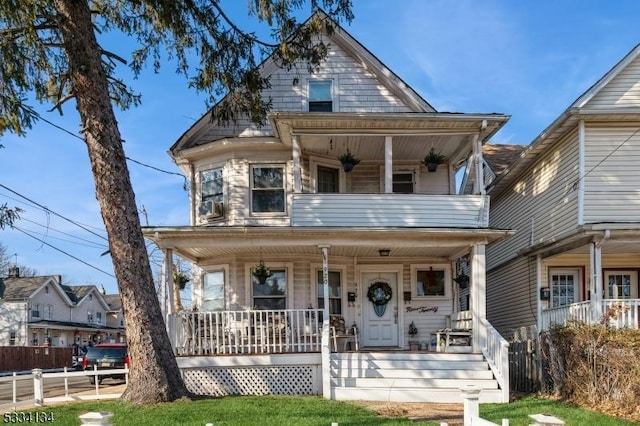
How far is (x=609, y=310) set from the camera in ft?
35.4

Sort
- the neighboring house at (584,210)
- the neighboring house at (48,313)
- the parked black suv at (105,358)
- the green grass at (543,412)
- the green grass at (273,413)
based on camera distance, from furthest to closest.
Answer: the neighboring house at (48,313), the parked black suv at (105,358), the neighboring house at (584,210), the green grass at (543,412), the green grass at (273,413)

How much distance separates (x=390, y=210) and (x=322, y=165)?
114 inches

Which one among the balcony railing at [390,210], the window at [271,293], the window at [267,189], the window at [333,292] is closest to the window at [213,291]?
the window at [271,293]

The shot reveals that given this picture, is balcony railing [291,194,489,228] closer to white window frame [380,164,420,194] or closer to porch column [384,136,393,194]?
porch column [384,136,393,194]

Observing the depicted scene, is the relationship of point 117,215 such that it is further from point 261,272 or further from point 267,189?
point 267,189

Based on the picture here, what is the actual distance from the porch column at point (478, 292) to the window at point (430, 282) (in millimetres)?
2861

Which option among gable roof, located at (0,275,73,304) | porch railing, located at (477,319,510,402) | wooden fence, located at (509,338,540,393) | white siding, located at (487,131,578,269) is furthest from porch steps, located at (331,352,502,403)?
gable roof, located at (0,275,73,304)

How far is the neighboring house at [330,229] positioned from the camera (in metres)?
12.5

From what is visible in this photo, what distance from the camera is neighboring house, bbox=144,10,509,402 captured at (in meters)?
12.5

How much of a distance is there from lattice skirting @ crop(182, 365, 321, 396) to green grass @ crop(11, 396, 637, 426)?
1460 millimetres

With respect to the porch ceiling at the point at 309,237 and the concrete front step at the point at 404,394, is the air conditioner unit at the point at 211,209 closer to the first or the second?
the porch ceiling at the point at 309,237

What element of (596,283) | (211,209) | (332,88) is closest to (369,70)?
(332,88)

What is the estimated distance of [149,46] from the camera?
1230cm

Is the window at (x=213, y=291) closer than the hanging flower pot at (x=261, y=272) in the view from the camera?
No
